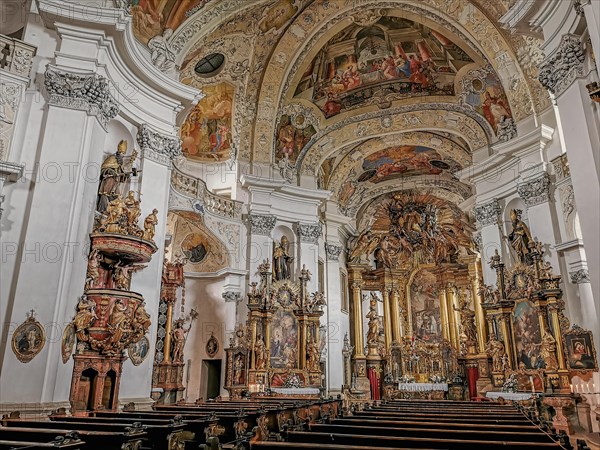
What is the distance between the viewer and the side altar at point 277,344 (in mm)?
13852

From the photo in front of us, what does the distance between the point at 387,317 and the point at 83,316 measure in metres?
17.2

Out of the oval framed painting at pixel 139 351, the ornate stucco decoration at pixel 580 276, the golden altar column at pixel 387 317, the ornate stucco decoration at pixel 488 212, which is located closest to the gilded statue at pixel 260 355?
the oval framed painting at pixel 139 351

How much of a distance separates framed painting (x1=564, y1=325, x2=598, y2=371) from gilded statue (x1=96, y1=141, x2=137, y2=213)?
957cm

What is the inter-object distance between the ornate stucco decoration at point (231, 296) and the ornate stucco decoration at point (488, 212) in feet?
26.0

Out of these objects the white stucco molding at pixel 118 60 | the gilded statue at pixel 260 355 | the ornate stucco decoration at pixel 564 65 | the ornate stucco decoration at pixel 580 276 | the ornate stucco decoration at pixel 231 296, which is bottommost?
the gilded statue at pixel 260 355

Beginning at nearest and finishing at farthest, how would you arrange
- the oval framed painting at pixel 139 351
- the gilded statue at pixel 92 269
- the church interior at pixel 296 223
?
the church interior at pixel 296 223
the gilded statue at pixel 92 269
the oval framed painting at pixel 139 351

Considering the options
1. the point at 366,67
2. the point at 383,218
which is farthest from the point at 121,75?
the point at 383,218

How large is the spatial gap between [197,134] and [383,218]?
11665mm

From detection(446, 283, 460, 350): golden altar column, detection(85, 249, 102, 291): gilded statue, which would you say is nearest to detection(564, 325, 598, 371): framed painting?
detection(85, 249, 102, 291): gilded statue

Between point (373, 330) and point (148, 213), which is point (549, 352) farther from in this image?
point (373, 330)

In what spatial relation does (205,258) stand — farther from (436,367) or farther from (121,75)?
(436,367)

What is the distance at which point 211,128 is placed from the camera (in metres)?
16.4

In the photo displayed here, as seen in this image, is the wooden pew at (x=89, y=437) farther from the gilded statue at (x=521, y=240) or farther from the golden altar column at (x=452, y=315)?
the golden altar column at (x=452, y=315)

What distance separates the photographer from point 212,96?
634 inches
